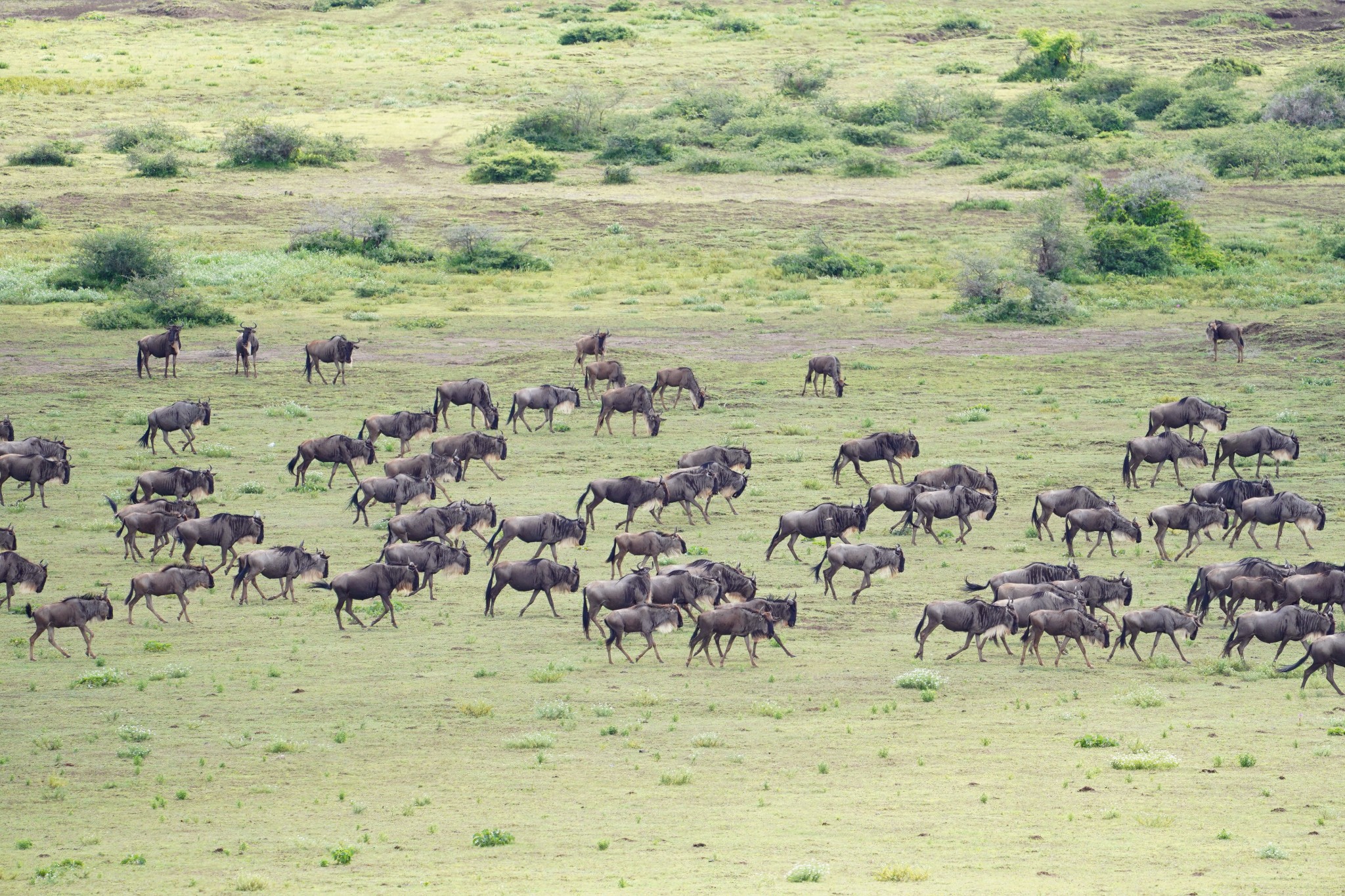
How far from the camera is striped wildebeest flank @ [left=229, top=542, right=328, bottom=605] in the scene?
78.7 feet

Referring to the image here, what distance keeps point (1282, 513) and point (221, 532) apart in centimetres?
1781

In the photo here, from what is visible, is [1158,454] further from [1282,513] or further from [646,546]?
[646,546]

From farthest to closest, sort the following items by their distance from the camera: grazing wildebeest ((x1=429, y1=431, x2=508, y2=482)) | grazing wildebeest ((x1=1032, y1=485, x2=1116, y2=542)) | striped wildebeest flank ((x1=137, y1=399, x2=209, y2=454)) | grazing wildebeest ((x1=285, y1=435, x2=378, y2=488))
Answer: striped wildebeest flank ((x1=137, y1=399, x2=209, y2=454)) < grazing wildebeest ((x1=429, y1=431, x2=508, y2=482)) < grazing wildebeest ((x1=285, y1=435, x2=378, y2=488)) < grazing wildebeest ((x1=1032, y1=485, x2=1116, y2=542))

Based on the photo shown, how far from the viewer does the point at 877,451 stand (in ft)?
105

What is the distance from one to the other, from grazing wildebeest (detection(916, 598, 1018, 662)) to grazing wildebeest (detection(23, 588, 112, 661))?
37.3 feet

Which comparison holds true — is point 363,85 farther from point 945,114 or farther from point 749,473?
point 749,473

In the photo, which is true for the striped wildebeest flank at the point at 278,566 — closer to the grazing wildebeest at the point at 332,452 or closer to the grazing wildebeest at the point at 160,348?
the grazing wildebeest at the point at 332,452

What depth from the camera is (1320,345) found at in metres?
46.3

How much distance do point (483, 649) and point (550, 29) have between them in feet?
354

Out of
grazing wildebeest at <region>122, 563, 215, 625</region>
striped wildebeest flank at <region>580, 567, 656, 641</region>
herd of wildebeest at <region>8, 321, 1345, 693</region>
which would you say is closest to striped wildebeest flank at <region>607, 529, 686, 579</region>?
herd of wildebeest at <region>8, 321, 1345, 693</region>

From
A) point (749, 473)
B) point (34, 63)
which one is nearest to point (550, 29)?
point (34, 63)

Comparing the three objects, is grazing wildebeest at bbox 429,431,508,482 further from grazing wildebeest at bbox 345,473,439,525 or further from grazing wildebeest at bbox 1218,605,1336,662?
grazing wildebeest at bbox 1218,605,1336,662

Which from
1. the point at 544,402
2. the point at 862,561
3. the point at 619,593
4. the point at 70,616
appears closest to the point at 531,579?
the point at 619,593

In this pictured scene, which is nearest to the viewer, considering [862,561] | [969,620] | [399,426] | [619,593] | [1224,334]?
[969,620]
